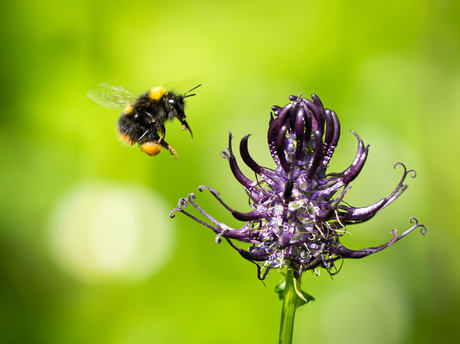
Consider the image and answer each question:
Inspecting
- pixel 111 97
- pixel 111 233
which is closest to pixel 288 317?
pixel 111 97

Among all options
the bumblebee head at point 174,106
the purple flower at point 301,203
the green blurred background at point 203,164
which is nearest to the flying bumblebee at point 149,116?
the bumblebee head at point 174,106

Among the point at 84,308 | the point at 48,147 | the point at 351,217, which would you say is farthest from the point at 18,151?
the point at 351,217

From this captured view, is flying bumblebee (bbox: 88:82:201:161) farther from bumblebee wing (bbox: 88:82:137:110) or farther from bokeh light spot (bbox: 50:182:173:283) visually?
bokeh light spot (bbox: 50:182:173:283)

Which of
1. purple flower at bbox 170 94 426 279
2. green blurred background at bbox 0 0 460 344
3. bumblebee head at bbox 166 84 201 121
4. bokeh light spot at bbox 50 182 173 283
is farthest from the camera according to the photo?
bokeh light spot at bbox 50 182 173 283

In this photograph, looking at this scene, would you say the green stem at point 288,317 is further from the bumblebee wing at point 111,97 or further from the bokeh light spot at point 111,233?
the bokeh light spot at point 111,233

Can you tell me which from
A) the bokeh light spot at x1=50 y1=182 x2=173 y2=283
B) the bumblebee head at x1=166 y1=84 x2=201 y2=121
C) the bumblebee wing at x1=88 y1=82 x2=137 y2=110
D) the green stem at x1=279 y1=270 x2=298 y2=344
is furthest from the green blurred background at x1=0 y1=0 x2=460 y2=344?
the green stem at x1=279 y1=270 x2=298 y2=344

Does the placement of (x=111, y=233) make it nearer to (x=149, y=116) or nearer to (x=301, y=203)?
(x=149, y=116)
